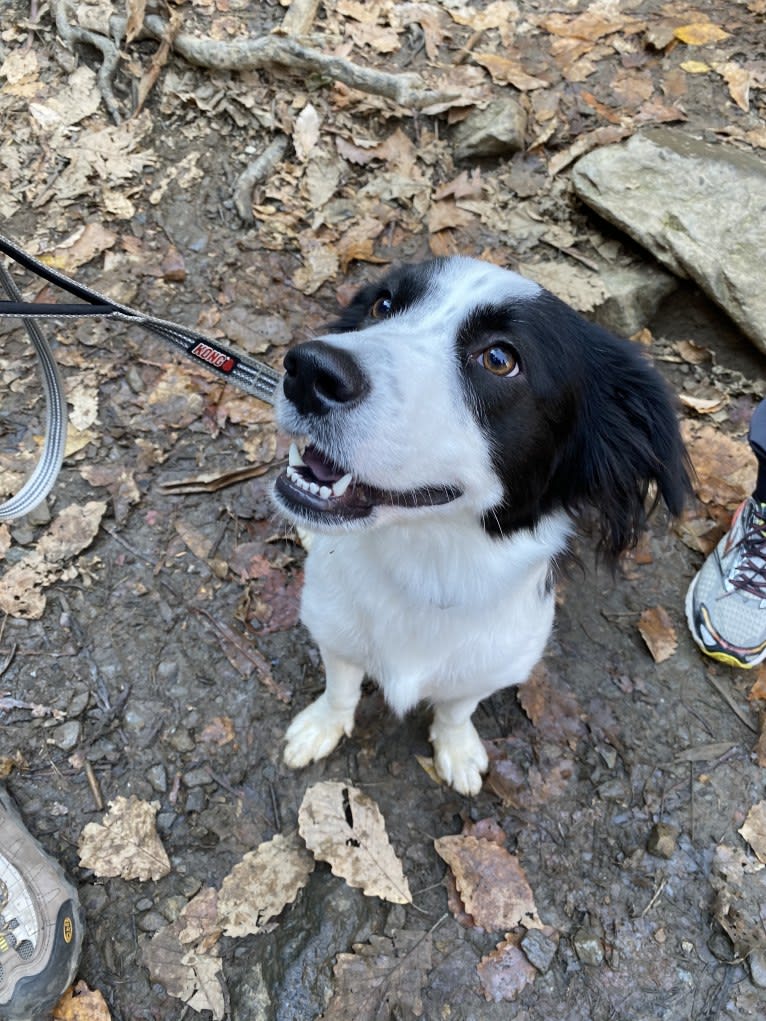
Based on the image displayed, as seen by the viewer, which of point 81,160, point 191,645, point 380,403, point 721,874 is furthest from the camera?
point 81,160

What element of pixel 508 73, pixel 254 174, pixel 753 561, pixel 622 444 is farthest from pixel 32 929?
pixel 508 73

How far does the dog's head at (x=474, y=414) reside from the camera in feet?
5.27

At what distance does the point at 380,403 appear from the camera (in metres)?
1.57

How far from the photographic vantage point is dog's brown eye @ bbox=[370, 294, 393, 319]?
2.13 metres

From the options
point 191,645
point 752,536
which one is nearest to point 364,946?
point 191,645

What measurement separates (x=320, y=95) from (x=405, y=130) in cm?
62

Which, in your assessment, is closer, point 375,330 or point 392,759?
point 375,330

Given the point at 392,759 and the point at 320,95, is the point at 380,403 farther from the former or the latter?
the point at 320,95

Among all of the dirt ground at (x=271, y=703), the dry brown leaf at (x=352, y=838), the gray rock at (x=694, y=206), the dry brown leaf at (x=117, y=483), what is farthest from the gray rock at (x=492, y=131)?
the dry brown leaf at (x=352, y=838)

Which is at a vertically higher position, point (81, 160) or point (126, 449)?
point (81, 160)

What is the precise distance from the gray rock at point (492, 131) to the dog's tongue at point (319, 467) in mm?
3621

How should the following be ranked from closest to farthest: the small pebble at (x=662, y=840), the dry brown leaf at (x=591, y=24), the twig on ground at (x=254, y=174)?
the small pebble at (x=662, y=840), the twig on ground at (x=254, y=174), the dry brown leaf at (x=591, y=24)

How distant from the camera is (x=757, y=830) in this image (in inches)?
102

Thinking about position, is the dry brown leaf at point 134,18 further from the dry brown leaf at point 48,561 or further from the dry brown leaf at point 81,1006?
the dry brown leaf at point 81,1006
